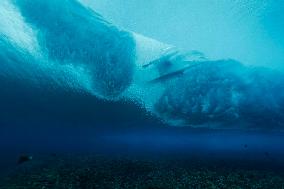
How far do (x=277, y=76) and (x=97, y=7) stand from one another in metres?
20.8

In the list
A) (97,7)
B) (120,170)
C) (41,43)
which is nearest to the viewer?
(120,170)

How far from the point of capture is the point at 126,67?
A: 19.4m

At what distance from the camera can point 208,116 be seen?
21.2 metres

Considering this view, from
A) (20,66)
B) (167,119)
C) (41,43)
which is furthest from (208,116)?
(20,66)

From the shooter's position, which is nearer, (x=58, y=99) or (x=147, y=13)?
(x=58, y=99)

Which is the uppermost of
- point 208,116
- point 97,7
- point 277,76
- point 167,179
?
point 97,7

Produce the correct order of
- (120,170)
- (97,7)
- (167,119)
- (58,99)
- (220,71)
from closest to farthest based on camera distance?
(120,170) → (220,71) → (167,119) → (58,99) → (97,7)

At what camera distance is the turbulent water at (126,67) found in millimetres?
17500

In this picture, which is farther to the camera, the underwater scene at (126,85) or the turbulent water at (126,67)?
the turbulent water at (126,67)

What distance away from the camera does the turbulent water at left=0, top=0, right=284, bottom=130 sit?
17.5 meters

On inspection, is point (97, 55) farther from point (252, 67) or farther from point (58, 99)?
point (252, 67)

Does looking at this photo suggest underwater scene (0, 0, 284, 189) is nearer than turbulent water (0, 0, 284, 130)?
Yes

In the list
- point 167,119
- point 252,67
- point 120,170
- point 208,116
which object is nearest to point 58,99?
point 167,119

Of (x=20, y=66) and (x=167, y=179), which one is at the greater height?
(x=20, y=66)
